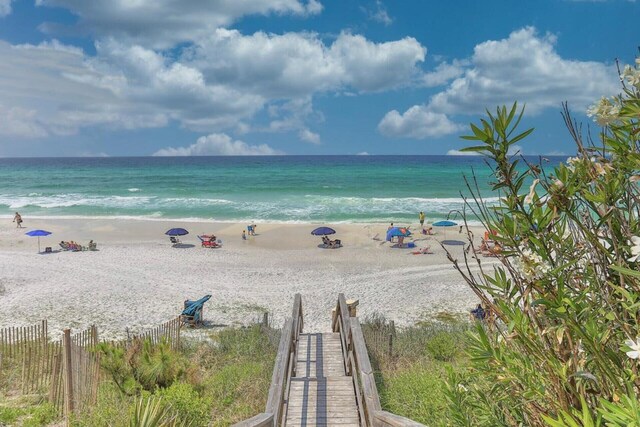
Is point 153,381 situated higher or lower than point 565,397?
lower

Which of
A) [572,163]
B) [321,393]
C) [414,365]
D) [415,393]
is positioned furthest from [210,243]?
[572,163]

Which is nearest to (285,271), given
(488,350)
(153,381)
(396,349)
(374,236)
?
(374,236)

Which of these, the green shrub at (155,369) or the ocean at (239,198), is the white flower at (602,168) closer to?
the green shrub at (155,369)

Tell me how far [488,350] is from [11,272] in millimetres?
22980

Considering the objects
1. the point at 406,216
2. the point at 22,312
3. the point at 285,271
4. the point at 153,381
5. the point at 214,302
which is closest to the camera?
the point at 153,381

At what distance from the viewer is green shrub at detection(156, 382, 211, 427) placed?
6.03 meters

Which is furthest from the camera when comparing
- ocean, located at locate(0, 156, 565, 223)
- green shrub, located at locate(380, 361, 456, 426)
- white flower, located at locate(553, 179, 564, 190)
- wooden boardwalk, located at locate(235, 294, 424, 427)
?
ocean, located at locate(0, 156, 565, 223)

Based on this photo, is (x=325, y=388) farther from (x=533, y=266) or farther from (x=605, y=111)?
(x=605, y=111)

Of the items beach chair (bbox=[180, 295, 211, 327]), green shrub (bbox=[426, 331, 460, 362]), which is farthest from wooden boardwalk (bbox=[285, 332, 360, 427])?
beach chair (bbox=[180, 295, 211, 327])

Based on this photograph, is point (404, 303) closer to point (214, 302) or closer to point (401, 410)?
point (214, 302)

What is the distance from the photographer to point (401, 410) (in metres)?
6.51

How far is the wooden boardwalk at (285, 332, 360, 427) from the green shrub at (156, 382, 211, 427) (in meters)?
1.30

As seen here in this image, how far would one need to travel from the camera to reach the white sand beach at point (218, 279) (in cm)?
1520

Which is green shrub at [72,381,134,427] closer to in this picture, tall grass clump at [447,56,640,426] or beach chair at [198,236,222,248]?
tall grass clump at [447,56,640,426]
